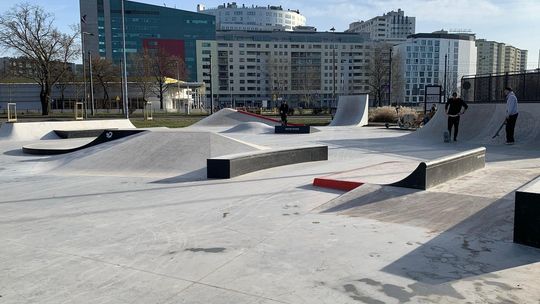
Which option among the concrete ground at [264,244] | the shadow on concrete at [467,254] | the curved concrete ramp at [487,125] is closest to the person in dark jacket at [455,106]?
the curved concrete ramp at [487,125]

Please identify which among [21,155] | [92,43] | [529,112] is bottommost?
[21,155]

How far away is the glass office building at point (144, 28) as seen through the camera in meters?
142

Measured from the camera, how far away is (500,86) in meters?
20.3

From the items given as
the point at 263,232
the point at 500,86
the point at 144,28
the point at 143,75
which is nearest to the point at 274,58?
the point at 144,28

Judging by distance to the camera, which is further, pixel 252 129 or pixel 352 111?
pixel 352 111

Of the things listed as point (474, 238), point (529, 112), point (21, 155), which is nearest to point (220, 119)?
point (21, 155)

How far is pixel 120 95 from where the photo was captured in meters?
78.4

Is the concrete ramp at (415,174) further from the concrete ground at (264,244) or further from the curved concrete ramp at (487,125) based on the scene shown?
the curved concrete ramp at (487,125)

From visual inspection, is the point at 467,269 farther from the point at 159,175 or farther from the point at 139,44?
the point at 139,44

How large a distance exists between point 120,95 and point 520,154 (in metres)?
74.8

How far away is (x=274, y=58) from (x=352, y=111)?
126m

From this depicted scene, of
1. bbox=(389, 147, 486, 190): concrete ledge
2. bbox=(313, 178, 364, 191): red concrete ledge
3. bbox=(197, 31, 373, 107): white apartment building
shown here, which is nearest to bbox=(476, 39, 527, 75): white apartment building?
bbox=(197, 31, 373, 107): white apartment building

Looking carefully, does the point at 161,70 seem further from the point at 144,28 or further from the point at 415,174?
the point at 144,28

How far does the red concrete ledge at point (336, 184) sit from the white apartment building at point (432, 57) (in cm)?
14776
